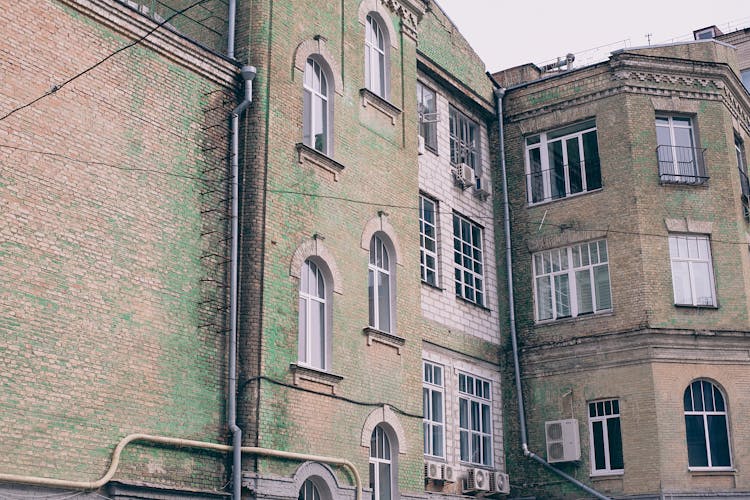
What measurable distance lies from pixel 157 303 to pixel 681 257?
13796mm

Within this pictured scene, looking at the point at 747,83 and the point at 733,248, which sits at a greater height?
the point at 747,83

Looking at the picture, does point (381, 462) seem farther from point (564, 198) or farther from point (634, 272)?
point (564, 198)

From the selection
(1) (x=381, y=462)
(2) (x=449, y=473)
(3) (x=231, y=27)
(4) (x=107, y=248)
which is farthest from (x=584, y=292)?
(4) (x=107, y=248)

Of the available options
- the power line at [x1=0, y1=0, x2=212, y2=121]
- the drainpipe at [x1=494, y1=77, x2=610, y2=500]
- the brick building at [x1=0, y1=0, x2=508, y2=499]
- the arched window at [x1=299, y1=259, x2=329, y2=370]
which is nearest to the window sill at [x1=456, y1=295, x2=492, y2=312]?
the drainpipe at [x1=494, y1=77, x2=610, y2=500]

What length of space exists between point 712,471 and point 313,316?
408 inches

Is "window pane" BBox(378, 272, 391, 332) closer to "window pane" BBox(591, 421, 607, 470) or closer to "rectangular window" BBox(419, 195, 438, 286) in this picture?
"rectangular window" BBox(419, 195, 438, 286)

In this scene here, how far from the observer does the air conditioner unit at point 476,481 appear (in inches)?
893

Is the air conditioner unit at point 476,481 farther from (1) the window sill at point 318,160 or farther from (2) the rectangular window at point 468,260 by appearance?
(1) the window sill at point 318,160

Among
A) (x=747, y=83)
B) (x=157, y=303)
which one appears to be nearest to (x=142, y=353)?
(x=157, y=303)

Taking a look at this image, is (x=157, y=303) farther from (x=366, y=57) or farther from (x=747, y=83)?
(x=747, y=83)

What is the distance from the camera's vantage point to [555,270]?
25688 mm

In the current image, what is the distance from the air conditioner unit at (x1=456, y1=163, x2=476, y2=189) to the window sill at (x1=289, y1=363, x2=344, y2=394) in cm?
843

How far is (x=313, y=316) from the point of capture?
18.2 metres

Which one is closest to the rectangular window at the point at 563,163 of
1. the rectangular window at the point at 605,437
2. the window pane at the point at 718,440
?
the rectangular window at the point at 605,437
